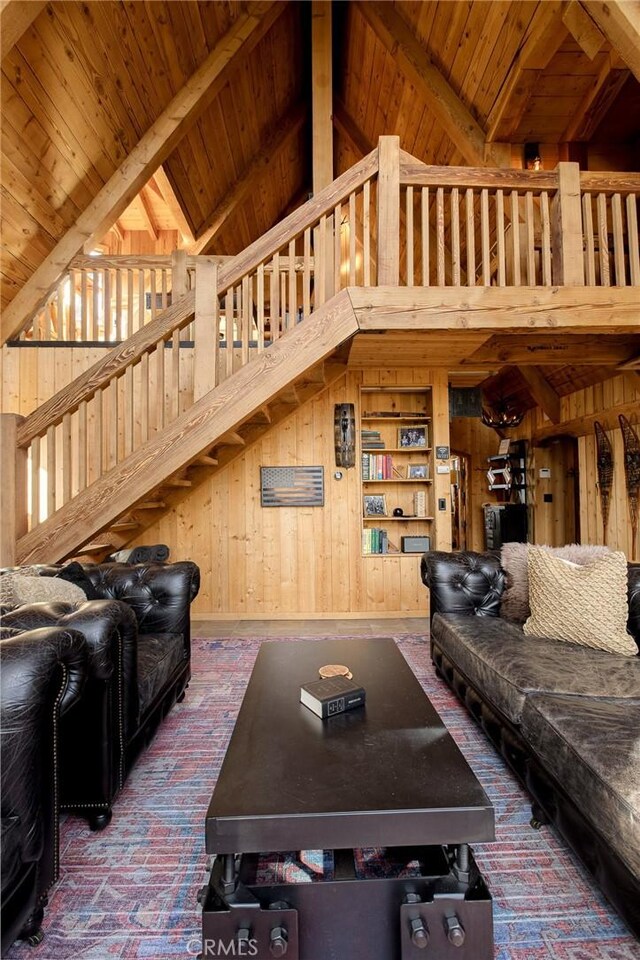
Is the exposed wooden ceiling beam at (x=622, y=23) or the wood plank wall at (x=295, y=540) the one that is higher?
the exposed wooden ceiling beam at (x=622, y=23)

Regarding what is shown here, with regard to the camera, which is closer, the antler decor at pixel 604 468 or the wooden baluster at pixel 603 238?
the wooden baluster at pixel 603 238

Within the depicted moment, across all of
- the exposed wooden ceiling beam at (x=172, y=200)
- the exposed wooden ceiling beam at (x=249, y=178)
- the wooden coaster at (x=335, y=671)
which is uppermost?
the exposed wooden ceiling beam at (x=249, y=178)

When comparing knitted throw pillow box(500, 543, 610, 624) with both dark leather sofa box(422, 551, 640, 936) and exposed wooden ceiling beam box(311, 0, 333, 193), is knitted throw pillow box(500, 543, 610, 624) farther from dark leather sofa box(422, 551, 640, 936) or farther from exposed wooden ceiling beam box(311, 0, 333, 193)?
exposed wooden ceiling beam box(311, 0, 333, 193)

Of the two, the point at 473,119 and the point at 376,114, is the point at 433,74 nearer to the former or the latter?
the point at 473,119

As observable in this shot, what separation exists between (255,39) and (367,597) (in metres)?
5.64

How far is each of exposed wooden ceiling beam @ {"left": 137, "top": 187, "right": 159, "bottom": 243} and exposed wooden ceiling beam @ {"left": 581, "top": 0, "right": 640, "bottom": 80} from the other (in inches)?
265

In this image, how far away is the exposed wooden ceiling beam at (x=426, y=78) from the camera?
4.38 meters

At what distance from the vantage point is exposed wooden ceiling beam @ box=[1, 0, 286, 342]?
4082 millimetres

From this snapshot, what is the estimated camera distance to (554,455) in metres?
6.92

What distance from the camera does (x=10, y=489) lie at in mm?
3014

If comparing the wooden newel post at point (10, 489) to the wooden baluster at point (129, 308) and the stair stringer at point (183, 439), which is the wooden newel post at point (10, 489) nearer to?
the stair stringer at point (183, 439)

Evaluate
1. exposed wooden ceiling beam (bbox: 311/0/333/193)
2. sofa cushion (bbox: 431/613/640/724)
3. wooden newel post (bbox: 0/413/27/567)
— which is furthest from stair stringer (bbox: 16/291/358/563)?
exposed wooden ceiling beam (bbox: 311/0/333/193)

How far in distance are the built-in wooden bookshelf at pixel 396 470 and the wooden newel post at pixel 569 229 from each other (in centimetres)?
160

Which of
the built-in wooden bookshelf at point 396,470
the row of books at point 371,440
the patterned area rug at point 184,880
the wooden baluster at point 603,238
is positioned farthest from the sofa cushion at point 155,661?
the wooden baluster at point 603,238
